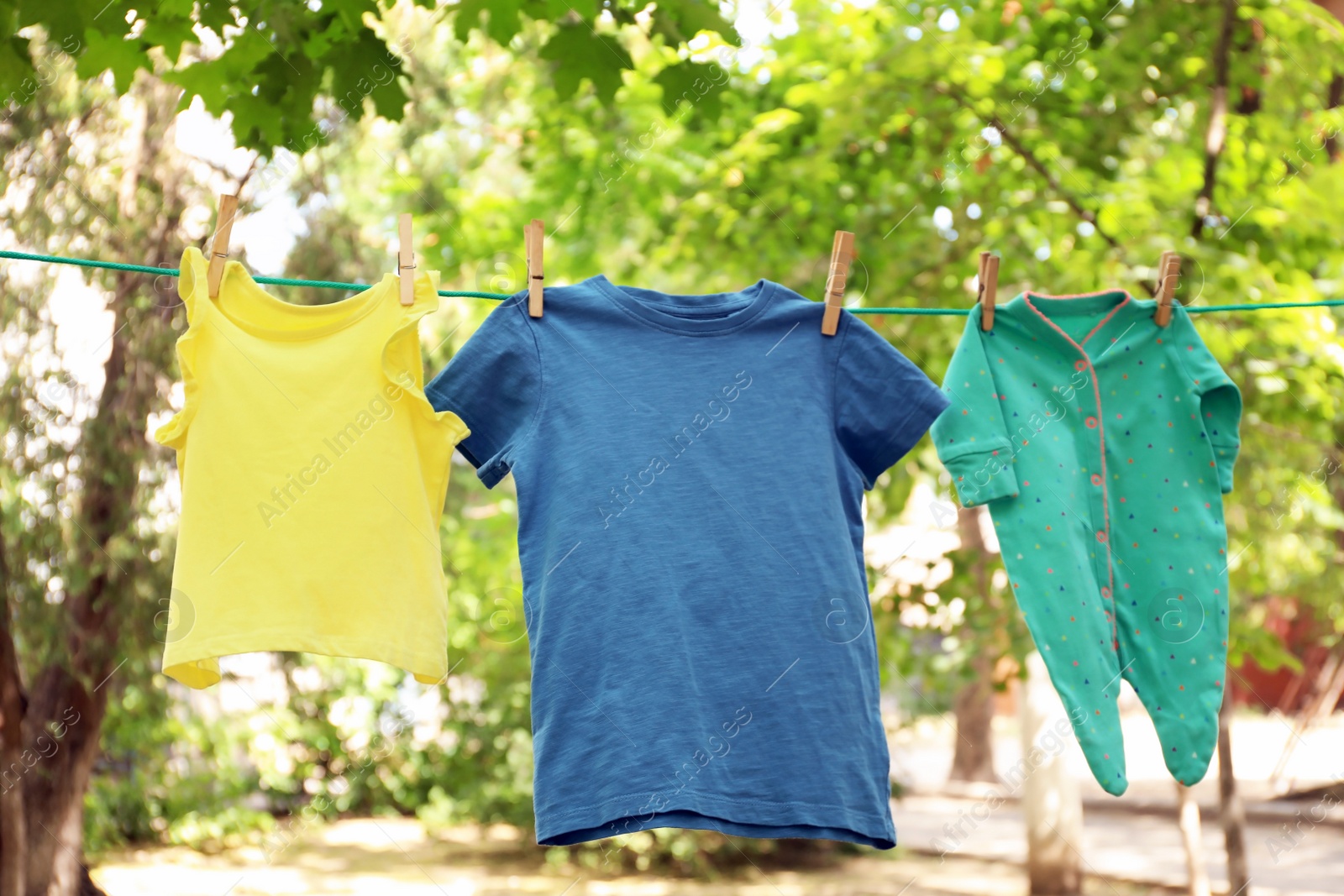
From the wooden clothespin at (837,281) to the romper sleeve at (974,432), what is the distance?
0.25 meters

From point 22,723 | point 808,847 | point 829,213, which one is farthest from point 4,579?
point 808,847

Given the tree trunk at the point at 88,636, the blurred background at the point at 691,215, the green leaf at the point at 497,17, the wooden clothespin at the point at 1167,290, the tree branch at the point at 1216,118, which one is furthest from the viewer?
the tree trunk at the point at 88,636

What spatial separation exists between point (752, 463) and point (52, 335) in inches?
151

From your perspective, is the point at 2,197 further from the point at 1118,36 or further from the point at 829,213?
the point at 1118,36

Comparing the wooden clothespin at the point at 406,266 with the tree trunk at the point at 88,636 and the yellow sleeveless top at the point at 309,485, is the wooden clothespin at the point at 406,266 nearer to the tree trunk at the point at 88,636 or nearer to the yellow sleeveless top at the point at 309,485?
the yellow sleeveless top at the point at 309,485

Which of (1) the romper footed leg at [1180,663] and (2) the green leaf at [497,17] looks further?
(2) the green leaf at [497,17]

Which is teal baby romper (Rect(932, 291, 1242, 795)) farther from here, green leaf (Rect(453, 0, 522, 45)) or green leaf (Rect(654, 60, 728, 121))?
green leaf (Rect(453, 0, 522, 45))

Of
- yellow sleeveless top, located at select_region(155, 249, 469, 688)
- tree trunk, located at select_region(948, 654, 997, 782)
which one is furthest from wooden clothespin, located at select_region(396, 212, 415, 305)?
tree trunk, located at select_region(948, 654, 997, 782)

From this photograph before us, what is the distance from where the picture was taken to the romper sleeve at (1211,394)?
2.29 m

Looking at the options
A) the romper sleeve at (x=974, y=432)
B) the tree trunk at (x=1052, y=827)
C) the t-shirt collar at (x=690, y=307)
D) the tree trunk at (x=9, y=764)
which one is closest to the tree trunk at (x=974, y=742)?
the tree trunk at (x=1052, y=827)

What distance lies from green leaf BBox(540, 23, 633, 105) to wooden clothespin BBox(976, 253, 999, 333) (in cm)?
120

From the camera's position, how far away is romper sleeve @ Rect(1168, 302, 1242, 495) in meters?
2.29

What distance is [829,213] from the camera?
15.6 ft

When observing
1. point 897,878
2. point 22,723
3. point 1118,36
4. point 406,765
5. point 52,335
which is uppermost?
point 1118,36
